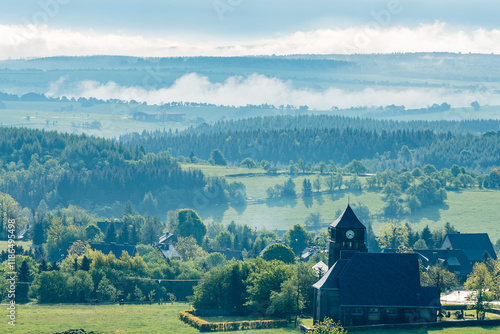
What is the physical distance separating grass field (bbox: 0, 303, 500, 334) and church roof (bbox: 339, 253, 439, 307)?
429 centimetres

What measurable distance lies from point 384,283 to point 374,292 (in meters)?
1.66

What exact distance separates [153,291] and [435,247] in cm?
6823

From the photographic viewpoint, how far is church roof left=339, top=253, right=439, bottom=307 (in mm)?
114188

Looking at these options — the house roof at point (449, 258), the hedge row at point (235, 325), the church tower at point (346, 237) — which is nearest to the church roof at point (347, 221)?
the church tower at point (346, 237)

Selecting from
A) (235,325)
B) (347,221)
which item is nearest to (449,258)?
(347,221)

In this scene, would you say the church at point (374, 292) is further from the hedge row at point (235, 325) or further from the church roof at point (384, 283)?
the hedge row at point (235, 325)

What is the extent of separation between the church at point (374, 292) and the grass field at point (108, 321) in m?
3.20

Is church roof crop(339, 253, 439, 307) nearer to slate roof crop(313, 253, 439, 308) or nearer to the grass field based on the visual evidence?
slate roof crop(313, 253, 439, 308)

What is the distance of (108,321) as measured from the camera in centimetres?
A: 12044

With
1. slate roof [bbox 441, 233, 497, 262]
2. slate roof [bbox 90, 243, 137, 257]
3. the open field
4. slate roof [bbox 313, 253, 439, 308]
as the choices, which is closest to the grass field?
the open field

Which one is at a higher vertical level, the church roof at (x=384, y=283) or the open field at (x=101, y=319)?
the church roof at (x=384, y=283)

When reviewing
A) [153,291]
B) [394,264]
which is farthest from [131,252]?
[394,264]

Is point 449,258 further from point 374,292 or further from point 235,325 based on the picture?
point 235,325

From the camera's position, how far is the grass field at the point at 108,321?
111500mm
